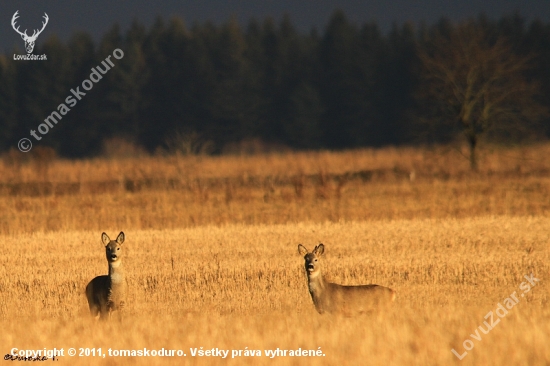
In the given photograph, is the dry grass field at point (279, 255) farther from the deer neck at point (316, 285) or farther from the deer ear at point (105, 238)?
the deer ear at point (105, 238)

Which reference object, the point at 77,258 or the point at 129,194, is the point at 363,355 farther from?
the point at 129,194

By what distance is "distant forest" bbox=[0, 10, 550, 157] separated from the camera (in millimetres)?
69125

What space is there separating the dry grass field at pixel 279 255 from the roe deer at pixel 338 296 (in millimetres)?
271

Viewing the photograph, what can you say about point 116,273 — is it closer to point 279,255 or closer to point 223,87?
point 279,255

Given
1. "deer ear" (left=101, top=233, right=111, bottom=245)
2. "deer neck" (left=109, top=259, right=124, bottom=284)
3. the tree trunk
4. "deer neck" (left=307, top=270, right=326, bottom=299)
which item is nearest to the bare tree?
the tree trunk

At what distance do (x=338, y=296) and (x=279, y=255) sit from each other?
6.36 meters

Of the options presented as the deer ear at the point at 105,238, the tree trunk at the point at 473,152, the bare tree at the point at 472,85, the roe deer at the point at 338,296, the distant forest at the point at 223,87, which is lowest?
the roe deer at the point at 338,296

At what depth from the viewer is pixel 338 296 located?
11273 mm

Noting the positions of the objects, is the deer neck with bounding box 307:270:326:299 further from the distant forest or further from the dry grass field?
the distant forest

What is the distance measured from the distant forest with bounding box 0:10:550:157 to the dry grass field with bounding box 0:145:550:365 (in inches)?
1244

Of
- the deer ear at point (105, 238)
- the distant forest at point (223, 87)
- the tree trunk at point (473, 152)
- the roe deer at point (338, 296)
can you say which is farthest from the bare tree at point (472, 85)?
the distant forest at point (223, 87)

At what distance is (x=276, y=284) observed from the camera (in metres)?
14.2

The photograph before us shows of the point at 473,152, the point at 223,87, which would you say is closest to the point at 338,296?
the point at 473,152

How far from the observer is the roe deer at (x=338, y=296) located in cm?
1121
